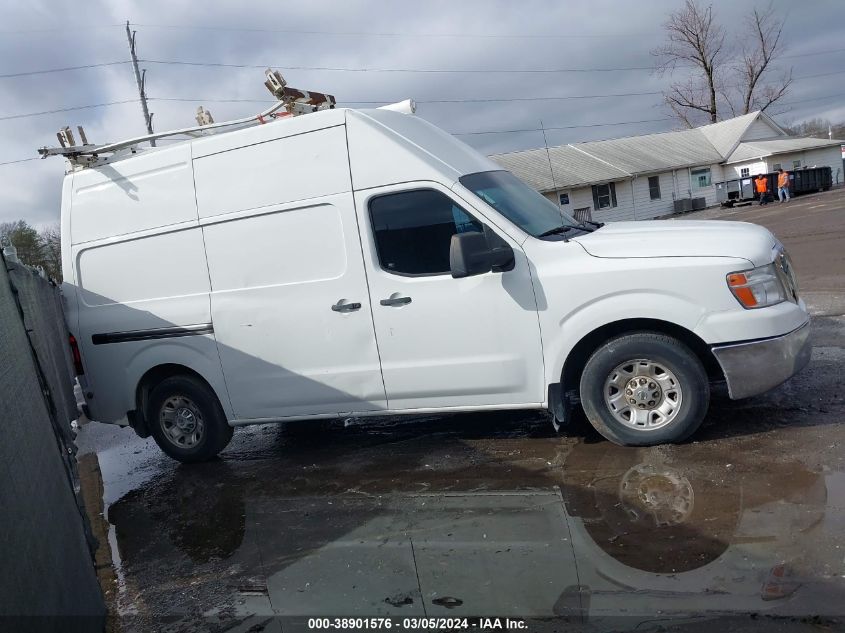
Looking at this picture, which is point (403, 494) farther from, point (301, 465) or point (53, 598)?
point (53, 598)

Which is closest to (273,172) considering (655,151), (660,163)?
(660,163)

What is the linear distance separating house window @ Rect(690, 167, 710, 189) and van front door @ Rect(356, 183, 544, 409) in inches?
1898

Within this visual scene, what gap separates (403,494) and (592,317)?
1833 millimetres

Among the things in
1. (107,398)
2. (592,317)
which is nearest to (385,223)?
(592,317)

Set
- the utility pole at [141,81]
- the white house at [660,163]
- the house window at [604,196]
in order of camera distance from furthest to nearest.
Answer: the house window at [604,196] → the white house at [660,163] → the utility pole at [141,81]

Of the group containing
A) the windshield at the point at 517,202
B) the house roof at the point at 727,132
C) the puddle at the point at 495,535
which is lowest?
the puddle at the point at 495,535

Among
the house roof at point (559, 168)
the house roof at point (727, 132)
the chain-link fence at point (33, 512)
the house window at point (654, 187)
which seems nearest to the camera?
the chain-link fence at point (33, 512)

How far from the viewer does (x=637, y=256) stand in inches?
213

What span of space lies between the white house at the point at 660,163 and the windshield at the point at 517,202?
38.6 metres

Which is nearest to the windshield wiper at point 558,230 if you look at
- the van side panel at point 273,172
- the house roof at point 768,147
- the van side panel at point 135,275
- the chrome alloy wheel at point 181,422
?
the van side panel at point 273,172

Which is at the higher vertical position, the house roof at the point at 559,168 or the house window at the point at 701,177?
the house roof at the point at 559,168

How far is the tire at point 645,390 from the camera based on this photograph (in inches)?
212

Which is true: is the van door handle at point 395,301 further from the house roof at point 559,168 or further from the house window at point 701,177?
the house window at point 701,177

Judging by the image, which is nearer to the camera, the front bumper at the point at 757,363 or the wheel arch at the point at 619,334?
the front bumper at the point at 757,363
